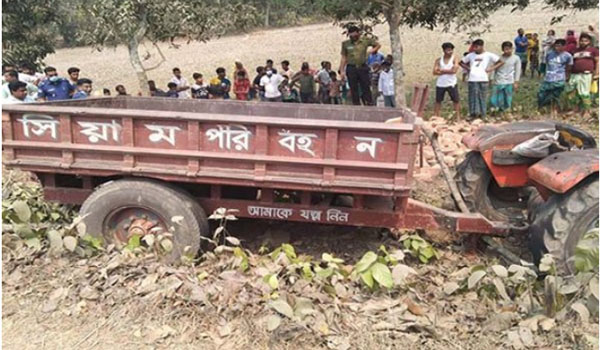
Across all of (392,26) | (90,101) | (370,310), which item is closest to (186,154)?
(370,310)

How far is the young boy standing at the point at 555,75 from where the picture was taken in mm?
9852

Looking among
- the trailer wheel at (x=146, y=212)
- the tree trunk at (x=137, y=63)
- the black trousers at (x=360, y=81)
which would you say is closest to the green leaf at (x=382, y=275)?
the trailer wheel at (x=146, y=212)

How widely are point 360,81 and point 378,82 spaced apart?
418 millimetres

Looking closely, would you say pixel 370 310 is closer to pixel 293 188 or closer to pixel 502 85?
pixel 293 188

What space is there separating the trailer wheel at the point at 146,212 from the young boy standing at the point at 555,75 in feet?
25.2

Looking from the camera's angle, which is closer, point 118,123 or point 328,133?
point 328,133

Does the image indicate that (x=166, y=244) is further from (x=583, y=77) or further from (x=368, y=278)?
(x=583, y=77)

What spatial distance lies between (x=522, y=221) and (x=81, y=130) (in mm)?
3596

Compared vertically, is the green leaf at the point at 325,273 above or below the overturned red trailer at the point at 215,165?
below

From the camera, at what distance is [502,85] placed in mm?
10297

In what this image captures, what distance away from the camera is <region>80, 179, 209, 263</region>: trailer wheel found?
4.27 metres

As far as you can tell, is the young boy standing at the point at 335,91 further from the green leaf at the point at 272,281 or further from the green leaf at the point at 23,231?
the green leaf at the point at 272,281

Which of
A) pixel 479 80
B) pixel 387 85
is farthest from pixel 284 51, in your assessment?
pixel 479 80

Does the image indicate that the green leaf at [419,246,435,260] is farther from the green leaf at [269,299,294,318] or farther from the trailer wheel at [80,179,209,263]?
the trailer wheel at [80,179,209,263]
